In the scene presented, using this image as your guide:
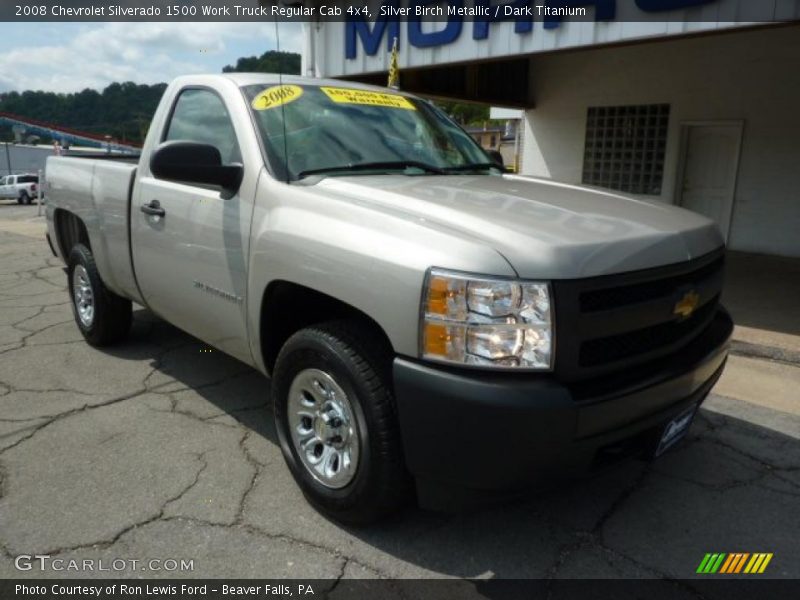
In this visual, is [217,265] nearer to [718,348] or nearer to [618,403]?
[618,403]

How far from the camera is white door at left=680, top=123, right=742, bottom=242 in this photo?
9.47 meters

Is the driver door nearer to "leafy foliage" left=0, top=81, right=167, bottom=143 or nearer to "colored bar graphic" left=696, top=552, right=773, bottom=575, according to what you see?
"colored bar graphic" left=696, top=552, right=773, bottom=575

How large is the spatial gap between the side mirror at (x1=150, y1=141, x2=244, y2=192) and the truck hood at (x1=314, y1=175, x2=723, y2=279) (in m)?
0.52

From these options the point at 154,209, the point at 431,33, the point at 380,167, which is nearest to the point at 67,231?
the point at 154,209

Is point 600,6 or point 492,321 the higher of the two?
point 600,6

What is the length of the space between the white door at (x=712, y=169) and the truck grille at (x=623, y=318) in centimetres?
799

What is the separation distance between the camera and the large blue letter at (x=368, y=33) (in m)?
8.22

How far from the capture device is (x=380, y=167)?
10.2 feet

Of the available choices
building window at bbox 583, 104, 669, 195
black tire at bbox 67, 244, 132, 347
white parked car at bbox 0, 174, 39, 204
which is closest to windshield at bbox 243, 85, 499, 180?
black tire at bbox 67, 244, 132, 347

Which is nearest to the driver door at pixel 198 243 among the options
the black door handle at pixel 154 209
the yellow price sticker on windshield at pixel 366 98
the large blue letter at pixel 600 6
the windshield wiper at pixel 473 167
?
the black door handle at pixel 154 209

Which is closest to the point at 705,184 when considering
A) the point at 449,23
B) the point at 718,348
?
the point at 449,23

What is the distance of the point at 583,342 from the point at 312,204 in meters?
1.21

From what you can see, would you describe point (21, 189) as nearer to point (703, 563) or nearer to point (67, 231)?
point (67, 231)

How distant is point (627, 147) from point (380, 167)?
28.2ft
